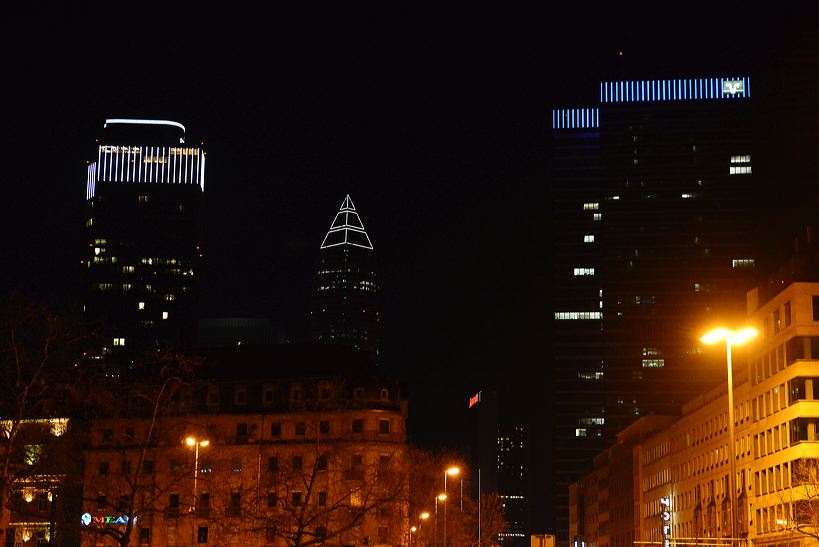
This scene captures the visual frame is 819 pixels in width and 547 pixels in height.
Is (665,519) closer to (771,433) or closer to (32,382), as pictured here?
(771,433)

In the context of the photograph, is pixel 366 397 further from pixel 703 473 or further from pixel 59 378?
pixel 59 378

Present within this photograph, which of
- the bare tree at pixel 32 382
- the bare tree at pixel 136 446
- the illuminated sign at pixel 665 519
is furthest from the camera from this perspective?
the illuminated sign at pixel 665 519

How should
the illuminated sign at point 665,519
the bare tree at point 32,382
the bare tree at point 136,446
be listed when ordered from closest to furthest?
the bare tree at point 32,382, the bare tree at point 136,446, the illuminated sign at point 665,519

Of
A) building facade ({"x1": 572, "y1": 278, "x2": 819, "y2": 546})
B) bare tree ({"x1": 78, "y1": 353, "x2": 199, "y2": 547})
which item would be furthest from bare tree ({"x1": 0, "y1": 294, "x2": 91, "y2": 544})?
building facade ({"x1": 572, "y1": 278, "x2": 819, "y2": 546})

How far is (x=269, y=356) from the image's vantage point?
155 meters

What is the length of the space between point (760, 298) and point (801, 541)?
2428 centimetres

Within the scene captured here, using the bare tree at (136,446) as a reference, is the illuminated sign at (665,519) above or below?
below

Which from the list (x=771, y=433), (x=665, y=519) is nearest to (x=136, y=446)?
(x=771, y=433)

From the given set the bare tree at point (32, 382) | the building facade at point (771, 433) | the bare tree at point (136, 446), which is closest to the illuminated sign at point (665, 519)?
the building facade at point (771, 433)

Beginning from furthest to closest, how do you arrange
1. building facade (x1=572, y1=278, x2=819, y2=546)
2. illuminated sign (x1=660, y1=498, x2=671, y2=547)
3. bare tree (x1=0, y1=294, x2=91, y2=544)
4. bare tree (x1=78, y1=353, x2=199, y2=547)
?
1. building facade (x1=572, y1=278, x2=819, y2=546)
2. illuminated sign (x1=660, y1=498, x2=671, y2=547)
3. bare tree (x1=78, y1=353, x2=199, y2=547)
4. bare tree (x1=0, y1=294, x2=91, y2=544)

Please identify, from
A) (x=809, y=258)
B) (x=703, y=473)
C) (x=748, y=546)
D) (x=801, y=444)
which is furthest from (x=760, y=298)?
(x=748, y=546)

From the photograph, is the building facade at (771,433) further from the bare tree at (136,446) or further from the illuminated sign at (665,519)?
the bare tree at (136,446)

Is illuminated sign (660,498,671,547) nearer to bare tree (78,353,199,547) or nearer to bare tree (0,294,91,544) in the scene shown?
bare tree (78,353,199,547)

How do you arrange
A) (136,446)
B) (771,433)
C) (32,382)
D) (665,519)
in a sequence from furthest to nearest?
(665,519) < (771,433) < (136,446) < (32,382)
